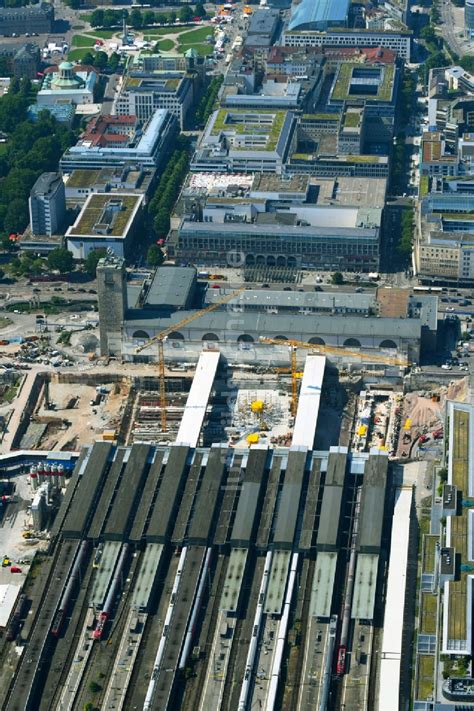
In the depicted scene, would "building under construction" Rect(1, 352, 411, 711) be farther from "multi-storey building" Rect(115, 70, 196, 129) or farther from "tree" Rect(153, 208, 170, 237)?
"multi-storey building" Rect(115, 70, 196, 129)

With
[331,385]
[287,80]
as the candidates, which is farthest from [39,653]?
[287,80]

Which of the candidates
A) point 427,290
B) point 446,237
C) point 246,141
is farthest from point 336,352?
point 246,141

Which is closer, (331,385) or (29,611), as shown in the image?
(29,611)

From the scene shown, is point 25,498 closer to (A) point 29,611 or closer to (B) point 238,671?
(A) point 29,611

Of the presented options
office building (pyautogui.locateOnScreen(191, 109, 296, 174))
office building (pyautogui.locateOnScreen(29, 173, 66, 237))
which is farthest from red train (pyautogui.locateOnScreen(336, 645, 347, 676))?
office building (pyautogui.locateOnScreen(191, 109, 296, 174))

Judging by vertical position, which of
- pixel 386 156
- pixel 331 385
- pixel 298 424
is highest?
pixel 386 156
